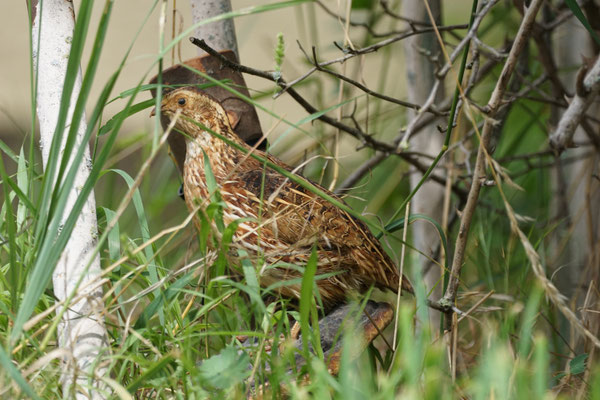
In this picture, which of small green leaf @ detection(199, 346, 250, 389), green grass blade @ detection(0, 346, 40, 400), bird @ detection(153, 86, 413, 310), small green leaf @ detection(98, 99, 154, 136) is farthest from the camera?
bird @ detection(153, 86, 413, 310)

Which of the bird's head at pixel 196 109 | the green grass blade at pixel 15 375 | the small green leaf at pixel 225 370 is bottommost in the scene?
the small green leaf at pixel 225 370

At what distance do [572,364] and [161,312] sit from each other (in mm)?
943

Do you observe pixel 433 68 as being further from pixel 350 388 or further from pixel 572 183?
pixel 350 388

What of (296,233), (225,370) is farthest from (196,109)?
(225,370)

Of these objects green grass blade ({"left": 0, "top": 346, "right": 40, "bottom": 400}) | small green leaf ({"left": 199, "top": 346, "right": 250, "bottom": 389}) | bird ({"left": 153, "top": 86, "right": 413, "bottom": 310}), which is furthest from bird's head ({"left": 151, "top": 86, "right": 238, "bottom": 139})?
green grass blade ({"left": 0, "top": 346, "right": 40, "bottom": 400})

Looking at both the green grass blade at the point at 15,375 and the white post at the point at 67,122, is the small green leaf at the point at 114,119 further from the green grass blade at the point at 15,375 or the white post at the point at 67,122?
the green grass blade at the point at 15,375

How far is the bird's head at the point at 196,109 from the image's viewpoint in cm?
→ 182

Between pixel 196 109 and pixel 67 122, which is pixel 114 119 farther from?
pixel 196 109

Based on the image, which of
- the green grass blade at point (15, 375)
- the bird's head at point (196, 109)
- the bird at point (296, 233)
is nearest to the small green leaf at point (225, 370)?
the green grass blade at point (15, 375)

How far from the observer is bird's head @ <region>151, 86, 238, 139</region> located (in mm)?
1819

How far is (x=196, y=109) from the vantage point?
1.83 meters

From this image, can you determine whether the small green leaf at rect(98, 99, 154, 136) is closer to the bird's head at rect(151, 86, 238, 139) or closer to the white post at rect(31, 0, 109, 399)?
the white post at rect(31, 0, 109, 399)

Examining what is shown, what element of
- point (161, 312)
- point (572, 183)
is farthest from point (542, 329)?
point (161, 312)

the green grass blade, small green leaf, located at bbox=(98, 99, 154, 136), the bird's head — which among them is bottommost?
the green grass blade
